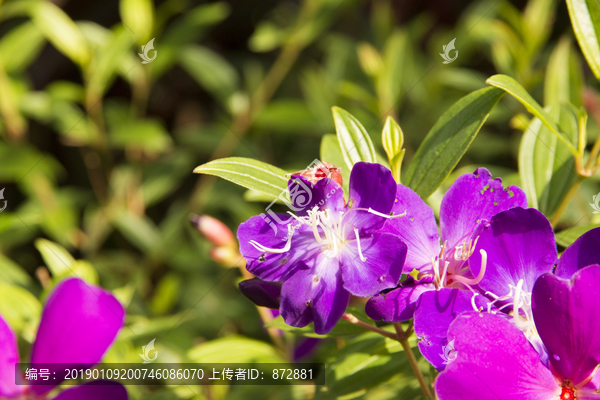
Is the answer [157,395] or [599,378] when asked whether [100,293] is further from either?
[599,378]

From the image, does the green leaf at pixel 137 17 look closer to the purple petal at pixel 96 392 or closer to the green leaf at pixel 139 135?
the green leaf at pixel 139 135

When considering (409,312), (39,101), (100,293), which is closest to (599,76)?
(409,312)

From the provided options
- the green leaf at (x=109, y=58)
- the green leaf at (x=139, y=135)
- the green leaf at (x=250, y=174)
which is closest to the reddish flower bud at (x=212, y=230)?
the green leaf at (x=250, y=174)

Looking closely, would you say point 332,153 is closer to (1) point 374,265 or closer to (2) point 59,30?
(1) point 374,265

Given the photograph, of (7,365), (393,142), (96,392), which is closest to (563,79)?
(393,142)

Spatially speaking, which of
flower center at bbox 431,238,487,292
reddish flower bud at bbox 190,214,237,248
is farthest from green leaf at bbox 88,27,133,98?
flower center at bbox 431,238,487,292
